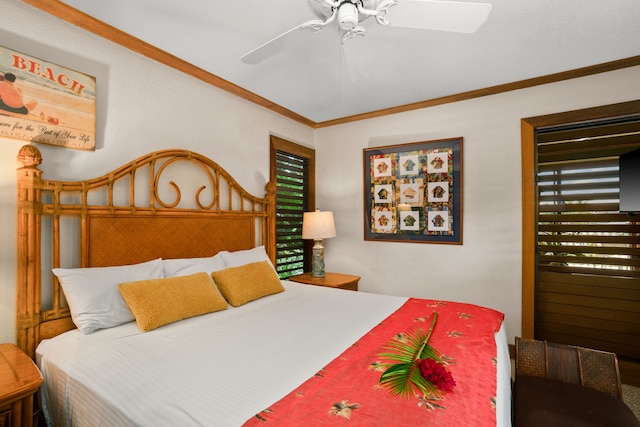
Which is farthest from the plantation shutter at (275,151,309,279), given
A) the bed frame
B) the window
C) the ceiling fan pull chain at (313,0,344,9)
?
the ceiling fan pull chain at (313,0,344,9)

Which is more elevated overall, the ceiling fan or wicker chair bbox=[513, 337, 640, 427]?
the ceiling fan

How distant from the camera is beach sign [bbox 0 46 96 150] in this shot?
163 cm

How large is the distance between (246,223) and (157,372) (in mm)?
1841

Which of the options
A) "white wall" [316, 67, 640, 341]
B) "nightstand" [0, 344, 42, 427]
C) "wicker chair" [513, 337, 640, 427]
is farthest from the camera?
"white wall" [316, 67, 640, 341]

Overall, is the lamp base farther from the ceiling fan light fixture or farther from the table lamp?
the ceiling fan light fixture

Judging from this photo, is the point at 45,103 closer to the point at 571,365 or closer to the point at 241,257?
the point at 241,257

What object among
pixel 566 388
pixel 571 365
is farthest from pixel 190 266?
pixel 571 365

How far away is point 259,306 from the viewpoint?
2.15 meters

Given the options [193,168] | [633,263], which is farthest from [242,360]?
[633,263]

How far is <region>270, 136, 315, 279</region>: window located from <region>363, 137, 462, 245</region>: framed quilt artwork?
0.76 m

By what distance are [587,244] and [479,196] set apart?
92cm

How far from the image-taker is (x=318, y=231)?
3.37 metres

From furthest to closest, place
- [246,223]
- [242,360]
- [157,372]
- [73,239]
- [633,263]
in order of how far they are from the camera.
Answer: [246,223], [633,263], [73,239], [242,360], [157,372]

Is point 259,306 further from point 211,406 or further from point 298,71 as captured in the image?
point 298,71
